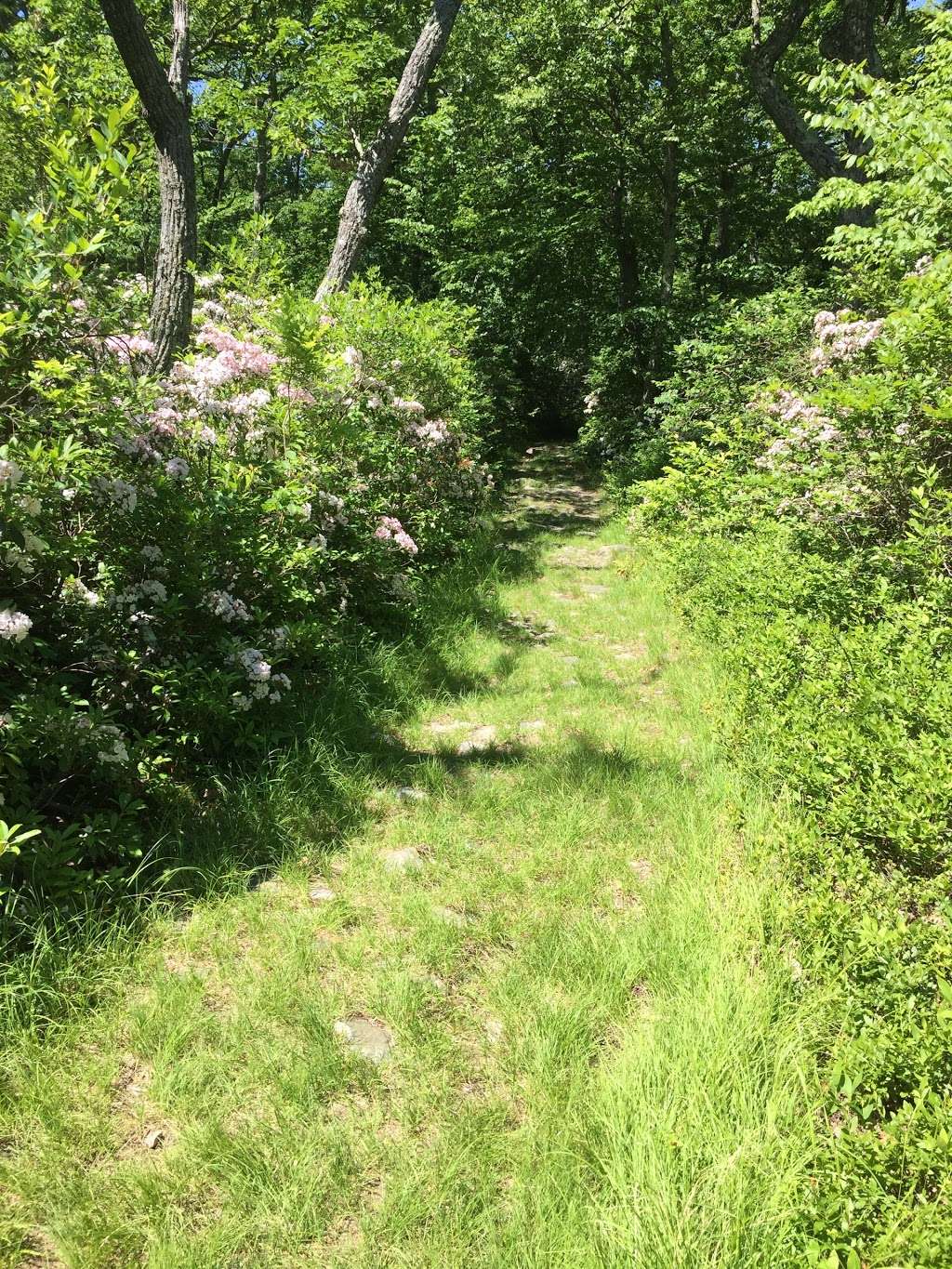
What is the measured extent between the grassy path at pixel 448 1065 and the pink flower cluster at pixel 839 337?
16.2 feet

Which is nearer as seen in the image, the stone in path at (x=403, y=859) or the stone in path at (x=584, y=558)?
the stone in path at (x=403, y=859)

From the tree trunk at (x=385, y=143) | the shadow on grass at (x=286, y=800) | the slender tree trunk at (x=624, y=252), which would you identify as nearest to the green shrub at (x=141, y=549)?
the shadow on grass at (x=286, y=800)

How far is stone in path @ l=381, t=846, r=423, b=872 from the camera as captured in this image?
2.86m

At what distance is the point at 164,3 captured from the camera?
1055cm

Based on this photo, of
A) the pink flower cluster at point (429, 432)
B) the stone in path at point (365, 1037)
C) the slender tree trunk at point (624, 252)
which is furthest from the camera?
the slender tree trunk at point (624, 252)

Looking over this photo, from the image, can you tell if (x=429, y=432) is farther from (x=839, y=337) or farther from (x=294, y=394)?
(x=839, y=337)

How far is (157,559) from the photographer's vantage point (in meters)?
3.06

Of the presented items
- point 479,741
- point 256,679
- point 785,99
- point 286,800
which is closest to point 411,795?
point 286,800

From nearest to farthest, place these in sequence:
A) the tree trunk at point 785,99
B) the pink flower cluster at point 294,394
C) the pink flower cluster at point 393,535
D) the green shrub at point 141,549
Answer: the green shrub at point 141,549, the pink flower cluster at point 294,394, the pink flower cluster at point 393,535, the tree trunk at point 785,99

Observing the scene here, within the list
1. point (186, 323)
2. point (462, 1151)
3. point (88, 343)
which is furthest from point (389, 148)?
point (462, 1151)

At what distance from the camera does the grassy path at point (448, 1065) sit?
5.08 feet

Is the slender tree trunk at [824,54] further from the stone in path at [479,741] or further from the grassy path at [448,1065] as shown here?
the grassy path at [448,1065]

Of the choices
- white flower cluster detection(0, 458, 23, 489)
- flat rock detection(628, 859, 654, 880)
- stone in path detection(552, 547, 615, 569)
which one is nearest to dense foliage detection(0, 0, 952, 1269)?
white flower cluster detection(0, 458, 23, 489)

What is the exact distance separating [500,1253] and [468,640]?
13.5 feet
